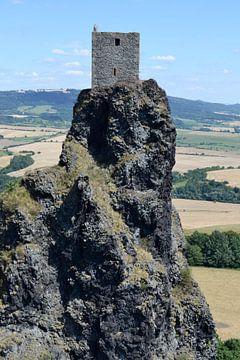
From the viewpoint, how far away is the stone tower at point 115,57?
138ft

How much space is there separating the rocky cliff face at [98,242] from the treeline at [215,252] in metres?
61.1

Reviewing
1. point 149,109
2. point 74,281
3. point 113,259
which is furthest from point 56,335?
point 149,109

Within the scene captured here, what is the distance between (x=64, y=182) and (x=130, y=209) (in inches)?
202

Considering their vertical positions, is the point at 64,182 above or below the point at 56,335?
above

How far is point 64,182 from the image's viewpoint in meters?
41.8

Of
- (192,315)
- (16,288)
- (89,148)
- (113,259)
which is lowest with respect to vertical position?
(192,315)

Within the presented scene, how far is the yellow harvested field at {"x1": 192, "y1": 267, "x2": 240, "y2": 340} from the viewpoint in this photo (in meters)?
77.9

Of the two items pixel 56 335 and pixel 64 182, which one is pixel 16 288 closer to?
pixel 56 335

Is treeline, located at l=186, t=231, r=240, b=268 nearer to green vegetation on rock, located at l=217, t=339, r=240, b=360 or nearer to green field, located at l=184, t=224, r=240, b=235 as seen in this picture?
green field, located at l=184, t=224, r=240, b=235

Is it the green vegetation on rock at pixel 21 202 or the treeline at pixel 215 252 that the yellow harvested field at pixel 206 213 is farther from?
the green vegetation on rock at pixel 21 202

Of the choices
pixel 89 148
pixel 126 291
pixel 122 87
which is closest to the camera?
pixel 126 291

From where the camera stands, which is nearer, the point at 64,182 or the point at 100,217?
the point at 100,217

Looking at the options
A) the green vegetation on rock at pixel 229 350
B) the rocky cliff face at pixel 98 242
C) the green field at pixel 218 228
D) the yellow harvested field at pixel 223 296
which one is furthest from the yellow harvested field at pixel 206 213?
the rocky cliff face at pixel 98 242

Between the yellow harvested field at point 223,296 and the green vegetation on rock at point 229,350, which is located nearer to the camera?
the green vegetation on rock at point 229,350
